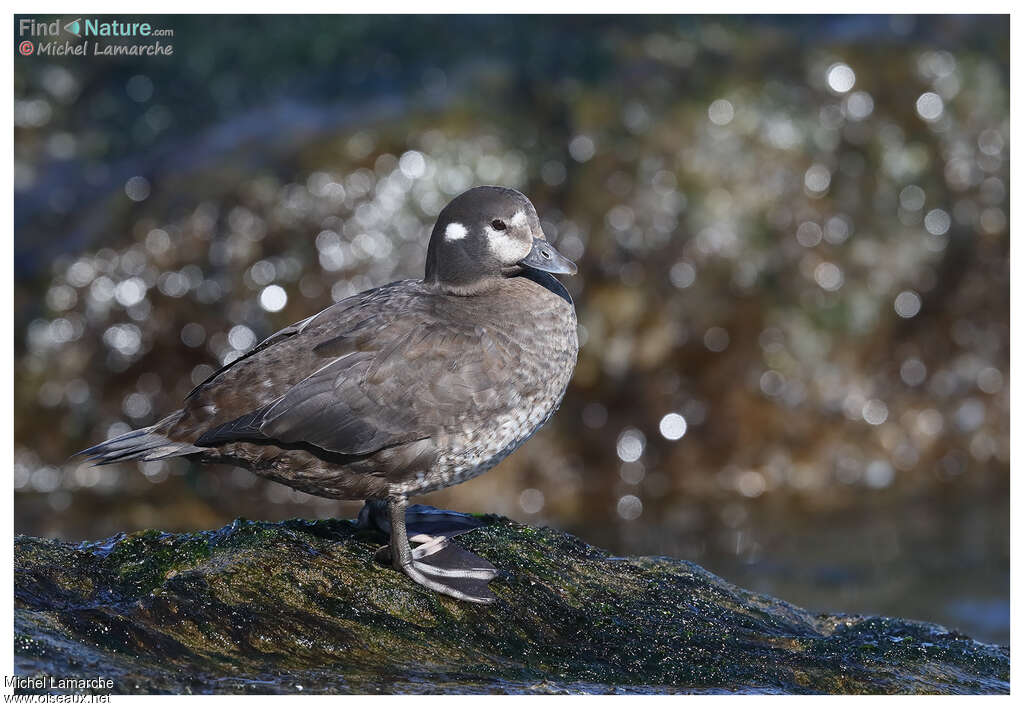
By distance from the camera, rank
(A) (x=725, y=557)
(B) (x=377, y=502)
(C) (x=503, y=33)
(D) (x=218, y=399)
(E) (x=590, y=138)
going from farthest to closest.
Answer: (C) (x=503, y=33) < (E) (x=590, y=138) < (A) (x=725, y=557) < (B) (x=377, y=502) < (D) (x=218, y=399)

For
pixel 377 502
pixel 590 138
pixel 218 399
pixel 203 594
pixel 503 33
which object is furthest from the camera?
pixel 503 33

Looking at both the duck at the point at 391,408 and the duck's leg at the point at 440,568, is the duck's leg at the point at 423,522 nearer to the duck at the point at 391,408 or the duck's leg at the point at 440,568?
the duck at the point at 391,408

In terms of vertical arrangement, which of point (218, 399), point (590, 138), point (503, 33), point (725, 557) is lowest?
point (725, 557)

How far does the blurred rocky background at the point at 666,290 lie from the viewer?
8180 millimetres

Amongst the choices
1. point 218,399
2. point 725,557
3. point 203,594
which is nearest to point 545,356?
point 218,399

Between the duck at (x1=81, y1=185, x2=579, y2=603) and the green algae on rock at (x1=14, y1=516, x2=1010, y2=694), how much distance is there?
184 mm

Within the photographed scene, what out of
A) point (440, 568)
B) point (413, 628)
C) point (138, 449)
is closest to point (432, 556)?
point (440, 568)

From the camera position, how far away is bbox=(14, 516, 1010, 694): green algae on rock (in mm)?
3402

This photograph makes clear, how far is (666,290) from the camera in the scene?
27.2ft

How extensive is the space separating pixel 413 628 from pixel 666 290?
491cm

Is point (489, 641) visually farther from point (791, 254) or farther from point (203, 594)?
point (791, 254)

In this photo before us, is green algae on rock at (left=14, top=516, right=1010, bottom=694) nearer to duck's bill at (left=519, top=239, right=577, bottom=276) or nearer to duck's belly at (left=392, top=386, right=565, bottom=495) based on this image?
duck's belly at (left=392, top=386, right=565, bottom=495)

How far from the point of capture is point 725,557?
7914 millimetres

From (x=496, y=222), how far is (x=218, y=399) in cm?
128
